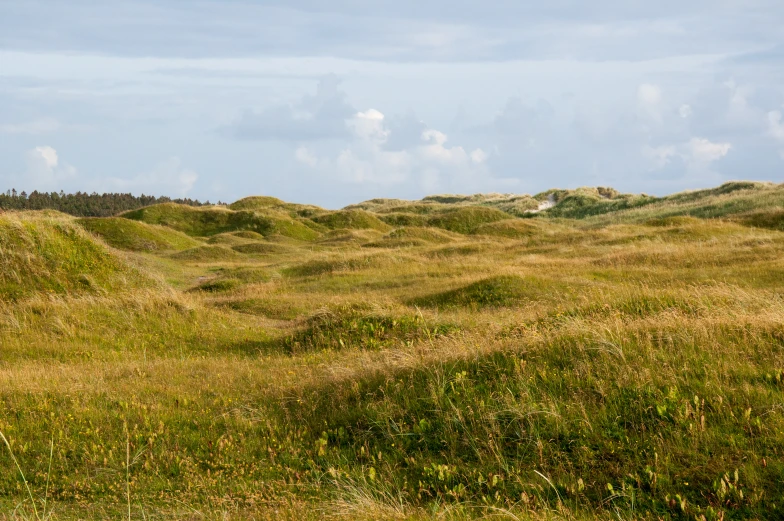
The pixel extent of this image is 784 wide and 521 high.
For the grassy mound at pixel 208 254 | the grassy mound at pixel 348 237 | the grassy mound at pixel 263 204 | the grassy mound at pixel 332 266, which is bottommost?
the grassy mound at pixel 332 266

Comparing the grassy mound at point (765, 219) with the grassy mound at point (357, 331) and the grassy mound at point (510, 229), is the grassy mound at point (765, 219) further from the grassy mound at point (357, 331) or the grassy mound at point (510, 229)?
the grassy mound at point (357, 331)

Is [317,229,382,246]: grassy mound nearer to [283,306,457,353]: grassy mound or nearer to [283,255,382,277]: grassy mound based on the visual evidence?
[283,255,382,277]: grassy mound

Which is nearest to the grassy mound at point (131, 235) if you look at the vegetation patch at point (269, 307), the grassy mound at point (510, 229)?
the grassy mound at point (510, 229)

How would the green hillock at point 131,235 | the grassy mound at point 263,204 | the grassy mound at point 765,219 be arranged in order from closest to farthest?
the grassy mound at point 765,219 < the green hillock at point 131,235 < the grassy mound at point 263,204

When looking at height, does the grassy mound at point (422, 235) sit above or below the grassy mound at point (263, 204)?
below

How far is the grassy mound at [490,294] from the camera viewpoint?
19719 mm

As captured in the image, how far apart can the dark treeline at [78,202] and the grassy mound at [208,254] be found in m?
64.5

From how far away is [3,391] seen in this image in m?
10.3

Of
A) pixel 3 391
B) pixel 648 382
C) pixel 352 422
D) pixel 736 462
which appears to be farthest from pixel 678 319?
pixel 3 391

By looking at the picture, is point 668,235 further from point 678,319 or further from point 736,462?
point 736,462

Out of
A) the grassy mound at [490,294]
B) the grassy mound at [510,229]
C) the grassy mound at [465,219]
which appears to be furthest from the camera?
the grassy mound at [465,219]

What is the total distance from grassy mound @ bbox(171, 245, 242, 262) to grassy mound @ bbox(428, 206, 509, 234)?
21.1 metres

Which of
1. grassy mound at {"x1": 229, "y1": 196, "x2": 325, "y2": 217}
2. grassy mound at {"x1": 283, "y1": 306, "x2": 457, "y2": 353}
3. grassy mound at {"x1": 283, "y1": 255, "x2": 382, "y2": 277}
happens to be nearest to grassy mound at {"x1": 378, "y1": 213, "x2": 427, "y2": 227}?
grassy mound at {"x1": 229, "y1": 196, "x2": 325, "y2": 217}

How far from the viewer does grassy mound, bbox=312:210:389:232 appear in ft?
204
